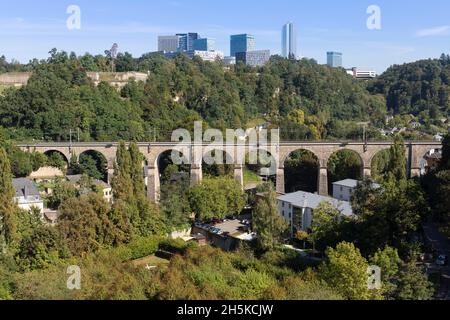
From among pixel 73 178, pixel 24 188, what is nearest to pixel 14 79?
pixel 73 178

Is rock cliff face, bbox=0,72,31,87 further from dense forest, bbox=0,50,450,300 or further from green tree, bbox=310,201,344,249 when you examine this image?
green tree, bbox=310,201,344,249

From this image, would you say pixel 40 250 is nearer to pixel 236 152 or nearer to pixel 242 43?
pixel 236 152

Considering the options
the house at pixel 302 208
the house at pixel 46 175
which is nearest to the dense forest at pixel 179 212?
the house at pixel 46 175

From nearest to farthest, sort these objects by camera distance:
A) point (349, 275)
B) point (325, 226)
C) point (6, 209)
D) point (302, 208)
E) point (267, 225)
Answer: point (349, 275) < point (6, 209) < point (325, 226) < point (267, 225) < point (302, 208)

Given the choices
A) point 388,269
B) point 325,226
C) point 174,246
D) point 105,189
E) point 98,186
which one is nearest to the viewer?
point 388,269

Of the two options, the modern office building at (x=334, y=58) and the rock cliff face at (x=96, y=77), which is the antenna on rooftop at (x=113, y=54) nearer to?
the rock cliff face at (x=96, y=77)

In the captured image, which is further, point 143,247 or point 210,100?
point 210,100
